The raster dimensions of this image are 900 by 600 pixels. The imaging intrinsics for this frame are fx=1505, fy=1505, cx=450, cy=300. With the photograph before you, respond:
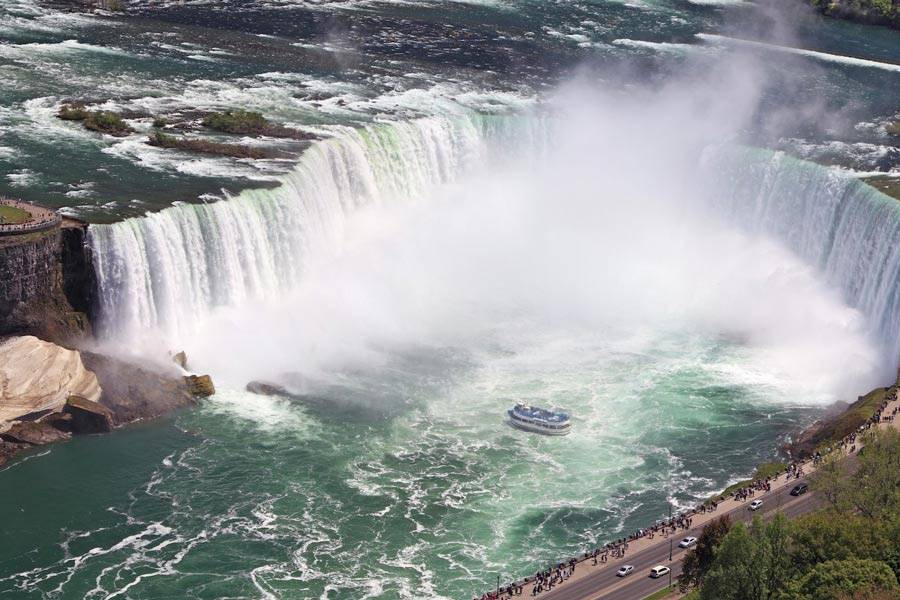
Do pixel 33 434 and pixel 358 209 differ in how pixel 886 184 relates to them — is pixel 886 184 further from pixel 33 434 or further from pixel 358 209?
pixel 33 434

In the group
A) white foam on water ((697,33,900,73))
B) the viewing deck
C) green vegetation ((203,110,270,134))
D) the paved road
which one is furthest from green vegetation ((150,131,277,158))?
white foam on water ((697,33,900,73))

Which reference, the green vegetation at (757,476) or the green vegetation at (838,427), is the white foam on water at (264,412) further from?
the green vegetation at (838,427)

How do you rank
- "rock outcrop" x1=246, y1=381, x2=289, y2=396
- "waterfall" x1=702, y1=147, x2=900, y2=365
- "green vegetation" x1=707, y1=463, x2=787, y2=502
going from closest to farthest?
"green vegetation" x1=707, y1=463, x2=787, y2=502 < "rock outcrop" x1=246, y1=381, x2=289, y2=396 < "waterfall" x1=702, y1=147, x2=900, y2=365

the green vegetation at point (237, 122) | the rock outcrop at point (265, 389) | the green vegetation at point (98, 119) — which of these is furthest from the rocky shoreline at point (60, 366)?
the green vegetation at point (237, 122)

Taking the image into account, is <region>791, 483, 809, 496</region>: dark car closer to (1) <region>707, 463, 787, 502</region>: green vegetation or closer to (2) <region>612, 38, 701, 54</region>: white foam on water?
(1) <region>707, 463, 787, 502</region>: green vegetation

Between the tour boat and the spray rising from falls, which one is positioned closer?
the tour boat

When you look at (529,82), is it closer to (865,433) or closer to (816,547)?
(865,433)
